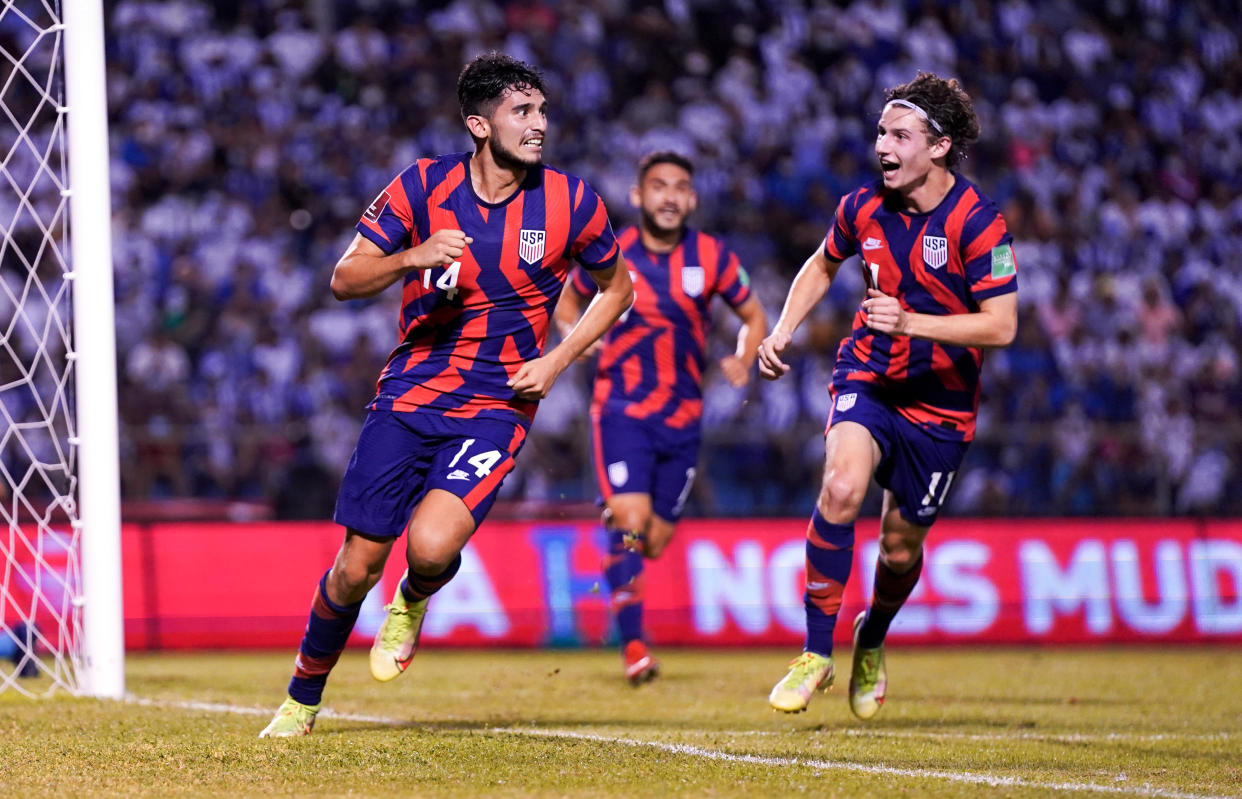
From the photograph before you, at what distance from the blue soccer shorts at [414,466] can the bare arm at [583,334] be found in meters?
0.24

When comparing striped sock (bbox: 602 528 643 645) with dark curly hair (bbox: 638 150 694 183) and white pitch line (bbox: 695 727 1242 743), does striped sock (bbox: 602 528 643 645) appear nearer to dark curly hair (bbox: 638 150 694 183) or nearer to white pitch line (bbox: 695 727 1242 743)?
dark curly hair (bbox: 638 150 694 183)

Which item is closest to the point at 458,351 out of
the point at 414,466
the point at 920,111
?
the point at 414,466

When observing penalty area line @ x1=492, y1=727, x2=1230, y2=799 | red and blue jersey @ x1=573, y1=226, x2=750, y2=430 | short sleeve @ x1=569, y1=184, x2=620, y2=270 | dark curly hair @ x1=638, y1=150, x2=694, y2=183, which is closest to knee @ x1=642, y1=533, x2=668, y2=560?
red and blue jersey @ x1=573, y1=226, x2=750, y2=430

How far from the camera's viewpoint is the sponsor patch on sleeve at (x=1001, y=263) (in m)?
6.24

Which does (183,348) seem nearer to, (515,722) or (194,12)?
(194,12)

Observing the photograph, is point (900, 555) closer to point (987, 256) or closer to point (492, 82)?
point (987, 256)

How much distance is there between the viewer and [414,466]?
586 centimetres

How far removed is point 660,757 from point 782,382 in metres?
9.55

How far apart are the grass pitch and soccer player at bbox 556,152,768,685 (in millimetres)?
907

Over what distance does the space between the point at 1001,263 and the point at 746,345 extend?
257 cm

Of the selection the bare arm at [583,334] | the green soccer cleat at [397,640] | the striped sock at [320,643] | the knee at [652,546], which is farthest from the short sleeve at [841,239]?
the knee at [652,546]

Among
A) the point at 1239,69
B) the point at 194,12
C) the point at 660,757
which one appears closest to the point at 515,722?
the point at 660,757

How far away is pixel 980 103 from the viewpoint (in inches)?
745

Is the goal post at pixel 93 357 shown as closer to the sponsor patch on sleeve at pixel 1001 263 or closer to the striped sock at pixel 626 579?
the striped sock at pixel 626 579
